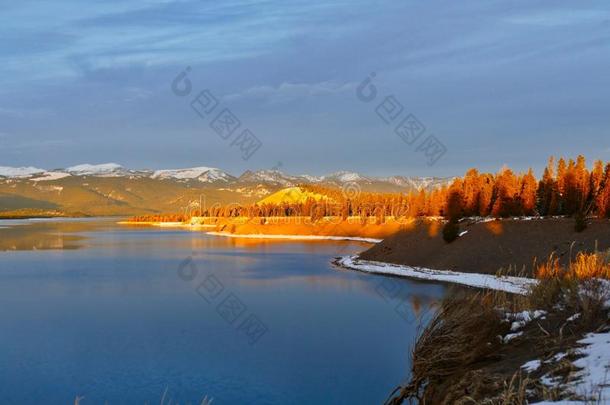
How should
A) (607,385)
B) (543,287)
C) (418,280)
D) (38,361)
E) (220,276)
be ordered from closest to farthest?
(607,385)
(543,287)
(38,361)
(418,280)
(220,276)

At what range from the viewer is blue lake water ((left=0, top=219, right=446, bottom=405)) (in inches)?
587

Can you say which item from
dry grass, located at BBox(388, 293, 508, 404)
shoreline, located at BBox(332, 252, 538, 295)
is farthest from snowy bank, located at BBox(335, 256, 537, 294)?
dry grass, located at BBox(388, 293, 508, 404)

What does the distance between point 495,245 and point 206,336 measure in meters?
26.1

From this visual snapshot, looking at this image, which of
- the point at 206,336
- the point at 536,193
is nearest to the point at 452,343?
the point at 206,336

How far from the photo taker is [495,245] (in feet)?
132

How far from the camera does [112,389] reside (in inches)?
586

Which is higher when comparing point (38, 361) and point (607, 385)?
point (607, 385)

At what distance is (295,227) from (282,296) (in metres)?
85.5

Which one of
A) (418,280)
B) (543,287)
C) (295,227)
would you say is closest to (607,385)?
(543,287)

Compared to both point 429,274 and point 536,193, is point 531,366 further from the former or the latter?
point 536,193

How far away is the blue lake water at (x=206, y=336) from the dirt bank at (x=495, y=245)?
527 centimetres

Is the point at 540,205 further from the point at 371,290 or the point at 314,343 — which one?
the point at 314,343

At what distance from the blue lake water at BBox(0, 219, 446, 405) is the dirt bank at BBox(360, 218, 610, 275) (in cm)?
527

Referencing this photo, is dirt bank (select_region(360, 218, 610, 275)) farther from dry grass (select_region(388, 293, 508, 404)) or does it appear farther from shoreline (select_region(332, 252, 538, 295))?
dry grass (select_region(388, 293, 508, 404))
